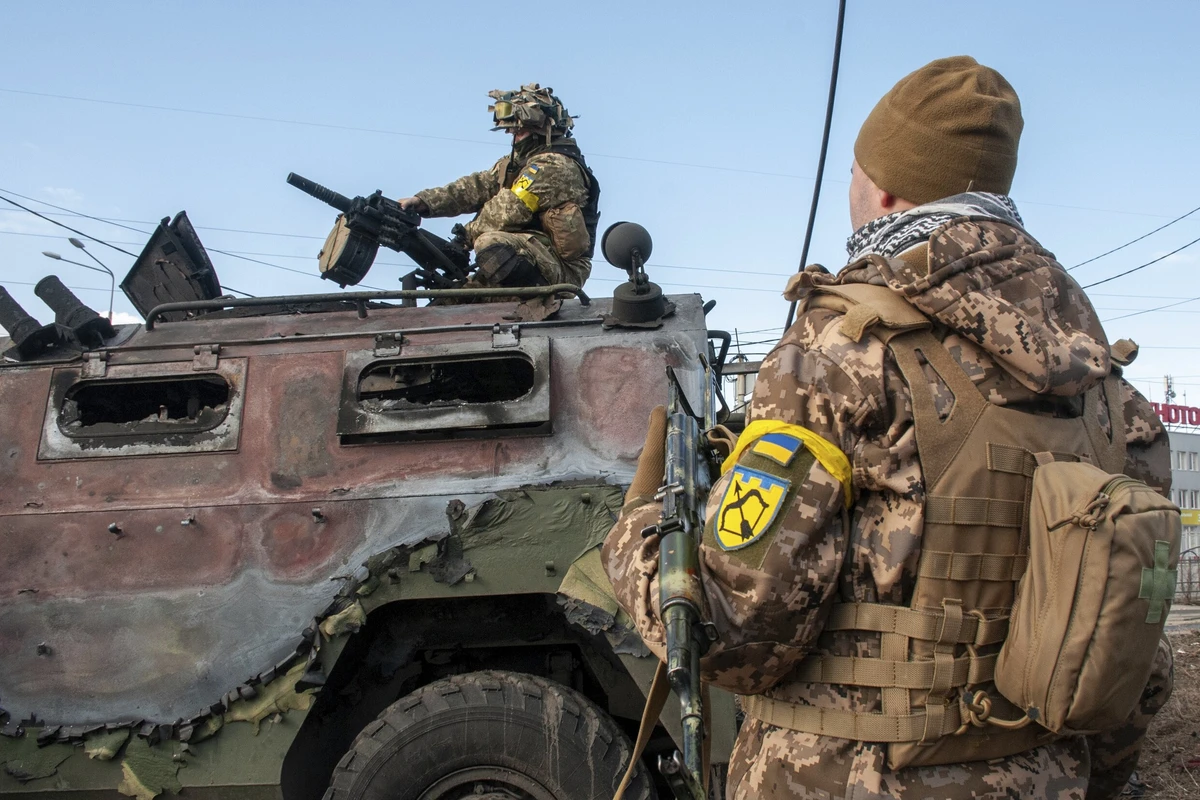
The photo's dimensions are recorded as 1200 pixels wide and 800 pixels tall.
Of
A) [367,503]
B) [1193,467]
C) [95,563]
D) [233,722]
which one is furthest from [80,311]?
[1193,467]

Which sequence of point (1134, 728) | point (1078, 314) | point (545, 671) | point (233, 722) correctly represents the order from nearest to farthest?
point (1078, 314) → point (1134, 728) → point (233, 722) → point (545, 671)

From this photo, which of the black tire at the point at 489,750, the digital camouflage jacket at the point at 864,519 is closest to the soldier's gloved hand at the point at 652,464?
the digital camouflage jacket at the point at 864,519

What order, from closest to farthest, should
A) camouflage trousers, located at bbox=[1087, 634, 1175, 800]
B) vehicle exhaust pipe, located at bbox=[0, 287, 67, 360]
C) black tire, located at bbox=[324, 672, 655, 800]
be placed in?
camouflage trousers, located at bbox=[1087, 634, 1175, 800], black tire, located at bbox=[324, 672, 655, 800], vehicle exhaust pipe, located at bbox=[0, 287, 67, 360]

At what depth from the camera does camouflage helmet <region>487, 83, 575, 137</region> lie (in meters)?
5.22

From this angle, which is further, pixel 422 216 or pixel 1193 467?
pixel 1193 467

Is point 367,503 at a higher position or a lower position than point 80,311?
lower

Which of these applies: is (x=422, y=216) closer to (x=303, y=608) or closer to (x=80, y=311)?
(x=80, y=311)

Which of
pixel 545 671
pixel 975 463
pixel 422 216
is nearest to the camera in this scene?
pixel 975 463

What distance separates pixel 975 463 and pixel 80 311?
369cm

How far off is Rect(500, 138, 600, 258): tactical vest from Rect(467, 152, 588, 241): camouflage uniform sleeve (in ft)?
0.45

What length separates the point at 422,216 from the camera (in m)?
5.25

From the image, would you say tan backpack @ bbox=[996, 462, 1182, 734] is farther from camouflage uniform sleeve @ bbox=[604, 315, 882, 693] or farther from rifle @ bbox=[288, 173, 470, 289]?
rifle @ bbox=[288, 173, 470, 289]

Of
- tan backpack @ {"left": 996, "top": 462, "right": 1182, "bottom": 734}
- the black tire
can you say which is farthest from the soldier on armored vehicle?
tan backpack @ {"left": 996, "top": 462, "right": 1182, "bottom": 734}

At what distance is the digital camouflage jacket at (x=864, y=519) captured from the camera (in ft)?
5.19
